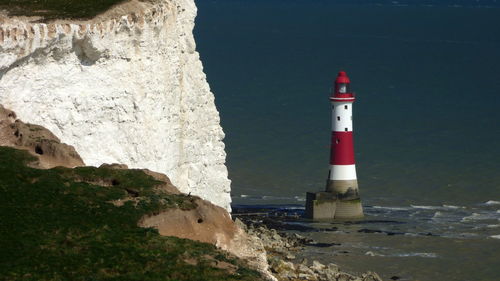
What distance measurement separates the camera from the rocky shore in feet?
124

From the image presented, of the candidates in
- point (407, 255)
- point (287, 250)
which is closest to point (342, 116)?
point (407, 255)

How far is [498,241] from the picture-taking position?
181 feet

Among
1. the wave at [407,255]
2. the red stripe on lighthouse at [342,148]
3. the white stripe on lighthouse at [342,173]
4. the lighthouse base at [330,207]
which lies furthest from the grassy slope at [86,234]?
the white stripe on lighthouse at [342,173]

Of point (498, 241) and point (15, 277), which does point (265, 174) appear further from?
point (15, 277)

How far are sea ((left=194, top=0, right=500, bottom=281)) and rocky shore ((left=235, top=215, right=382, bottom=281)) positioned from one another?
4.12ft

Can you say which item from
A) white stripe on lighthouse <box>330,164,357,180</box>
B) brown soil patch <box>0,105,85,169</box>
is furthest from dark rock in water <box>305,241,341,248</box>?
brown soil patch <box>0,105,85,169</box>

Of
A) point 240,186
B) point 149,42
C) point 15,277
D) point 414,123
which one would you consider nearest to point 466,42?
point 414,123

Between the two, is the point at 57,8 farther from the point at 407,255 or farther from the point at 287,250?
the point at 407,255

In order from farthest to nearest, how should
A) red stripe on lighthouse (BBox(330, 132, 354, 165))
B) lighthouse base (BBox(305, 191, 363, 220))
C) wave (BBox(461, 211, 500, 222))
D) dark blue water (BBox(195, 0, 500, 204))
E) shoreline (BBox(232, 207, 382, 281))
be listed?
dark blue water (BBox(195, 0, 500, 204)) < red stripe on lighthouse (BBox(330, 132, 354, 165)) < lighthouse base (BBox(305, 191, 363, 220)) < wave (BBox(461, 211, 500, 222)) < shoreline (BBox(232, 207, 382, 281))

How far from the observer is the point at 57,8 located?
115 ft

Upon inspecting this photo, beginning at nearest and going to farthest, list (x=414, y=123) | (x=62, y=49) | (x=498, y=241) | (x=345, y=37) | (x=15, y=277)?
(x=15, y=277) < (x=62, y=49) < (x=498, y=241) < (x=414, y=123) < (x=345, y=37)

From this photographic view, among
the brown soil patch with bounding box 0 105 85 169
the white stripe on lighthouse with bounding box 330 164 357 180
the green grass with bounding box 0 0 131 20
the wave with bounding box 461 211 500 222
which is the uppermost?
the green grass with bounding box 0 0 131 20

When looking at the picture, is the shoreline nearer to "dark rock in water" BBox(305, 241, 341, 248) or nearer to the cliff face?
"dark rock in water" BBox(305, 241, 341, 248)

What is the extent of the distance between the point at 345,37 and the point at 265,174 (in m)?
114
